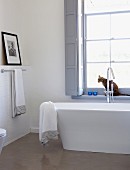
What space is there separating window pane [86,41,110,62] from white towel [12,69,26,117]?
4.11ft

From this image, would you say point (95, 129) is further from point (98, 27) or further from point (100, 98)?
point (98, 27)

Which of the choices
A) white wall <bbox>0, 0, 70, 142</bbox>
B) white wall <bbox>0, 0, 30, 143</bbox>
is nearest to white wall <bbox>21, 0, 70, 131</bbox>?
white wall <bbox>0, 0, 70, 142</bbox>

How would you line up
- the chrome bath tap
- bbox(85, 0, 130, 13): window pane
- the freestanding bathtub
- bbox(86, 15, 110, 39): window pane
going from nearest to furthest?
the freestanding bathtub, the chrome bath tap, bbox(85, 0, 130, 13): window pane, bbox(86, 15, 110, 39): window pane

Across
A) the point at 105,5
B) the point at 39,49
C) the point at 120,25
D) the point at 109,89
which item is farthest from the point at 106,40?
the point at 39,49

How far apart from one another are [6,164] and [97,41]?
8.35 ft

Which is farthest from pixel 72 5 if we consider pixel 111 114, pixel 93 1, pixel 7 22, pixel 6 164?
pixel 6 164

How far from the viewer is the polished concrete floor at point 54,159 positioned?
3180 mm

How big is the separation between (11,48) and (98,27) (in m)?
1.52

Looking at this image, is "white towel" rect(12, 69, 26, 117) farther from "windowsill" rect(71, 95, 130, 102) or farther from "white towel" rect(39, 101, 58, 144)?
"windowsill" rect(71, 95, 130, 102)

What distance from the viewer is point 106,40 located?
15.1ft

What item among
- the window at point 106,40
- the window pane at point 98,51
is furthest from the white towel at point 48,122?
the window pane at point 98,51

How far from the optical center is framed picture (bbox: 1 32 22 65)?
4.25 meters

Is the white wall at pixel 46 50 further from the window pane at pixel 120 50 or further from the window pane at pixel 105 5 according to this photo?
the window pane at pixel 120 50

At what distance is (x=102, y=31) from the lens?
4629mm
